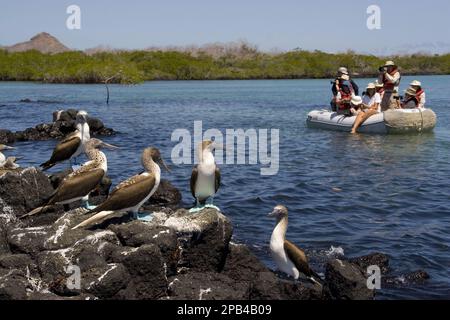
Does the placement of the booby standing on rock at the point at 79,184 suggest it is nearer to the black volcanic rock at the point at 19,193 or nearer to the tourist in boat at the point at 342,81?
the black volcanic rock at the point at 19,193

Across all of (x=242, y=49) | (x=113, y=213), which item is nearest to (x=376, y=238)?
(x=113, y=213)

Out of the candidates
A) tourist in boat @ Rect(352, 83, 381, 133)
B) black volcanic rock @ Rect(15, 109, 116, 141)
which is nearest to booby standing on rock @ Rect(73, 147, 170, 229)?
tourist in boat @ Rect(352, 83, 381, 133)

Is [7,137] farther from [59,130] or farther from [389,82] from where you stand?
[389,82]

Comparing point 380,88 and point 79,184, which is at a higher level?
point 380,88

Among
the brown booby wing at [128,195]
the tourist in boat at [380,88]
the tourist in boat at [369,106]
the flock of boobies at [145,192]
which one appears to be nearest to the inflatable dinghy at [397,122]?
the tourist in boat at [369,106]

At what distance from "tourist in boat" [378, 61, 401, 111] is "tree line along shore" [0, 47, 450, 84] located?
2230 inches

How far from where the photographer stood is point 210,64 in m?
90.0

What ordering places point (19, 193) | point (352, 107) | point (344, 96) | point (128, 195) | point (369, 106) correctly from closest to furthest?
point (128, 195)
point (19, 193)
point (369, 106)
point (344, 96)
point (352, 107)

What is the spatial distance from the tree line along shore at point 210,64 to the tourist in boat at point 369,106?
56.3 m

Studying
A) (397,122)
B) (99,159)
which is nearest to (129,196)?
(99,159)

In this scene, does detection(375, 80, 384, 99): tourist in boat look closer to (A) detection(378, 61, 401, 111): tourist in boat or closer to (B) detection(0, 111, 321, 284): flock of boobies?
(A) detection(378, 61, 401, 111): tourist in boat

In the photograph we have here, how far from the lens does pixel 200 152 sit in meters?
7.95

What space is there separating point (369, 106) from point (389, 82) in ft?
4.19

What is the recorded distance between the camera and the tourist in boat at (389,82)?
62.7ft
